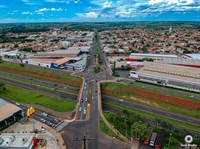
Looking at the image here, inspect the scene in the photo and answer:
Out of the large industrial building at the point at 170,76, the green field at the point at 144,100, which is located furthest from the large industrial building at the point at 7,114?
the large industrial building at the point at 170,76

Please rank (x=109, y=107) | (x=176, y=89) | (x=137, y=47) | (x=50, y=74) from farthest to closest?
(x=137, y=47)
(x=50, y=74)
(x=176, y=89)
(x=109, y=107)

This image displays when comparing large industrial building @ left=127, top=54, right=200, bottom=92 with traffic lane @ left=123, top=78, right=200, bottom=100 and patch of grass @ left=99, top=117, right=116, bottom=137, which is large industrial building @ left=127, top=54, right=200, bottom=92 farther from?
patch of grass @ left=99, top=117, right=116, bottom=137

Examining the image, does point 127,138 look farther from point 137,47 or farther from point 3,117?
point 137,47

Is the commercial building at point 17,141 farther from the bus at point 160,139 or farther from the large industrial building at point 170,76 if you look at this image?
the large industrial building at point 170,76

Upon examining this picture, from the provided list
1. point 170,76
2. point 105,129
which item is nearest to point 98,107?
point 105,129

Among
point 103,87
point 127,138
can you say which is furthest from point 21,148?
point 103,87

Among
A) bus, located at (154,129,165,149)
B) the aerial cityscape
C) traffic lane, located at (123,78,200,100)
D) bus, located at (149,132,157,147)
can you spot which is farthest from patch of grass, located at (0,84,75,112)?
traffic lane, located at (123,78,200,100)
